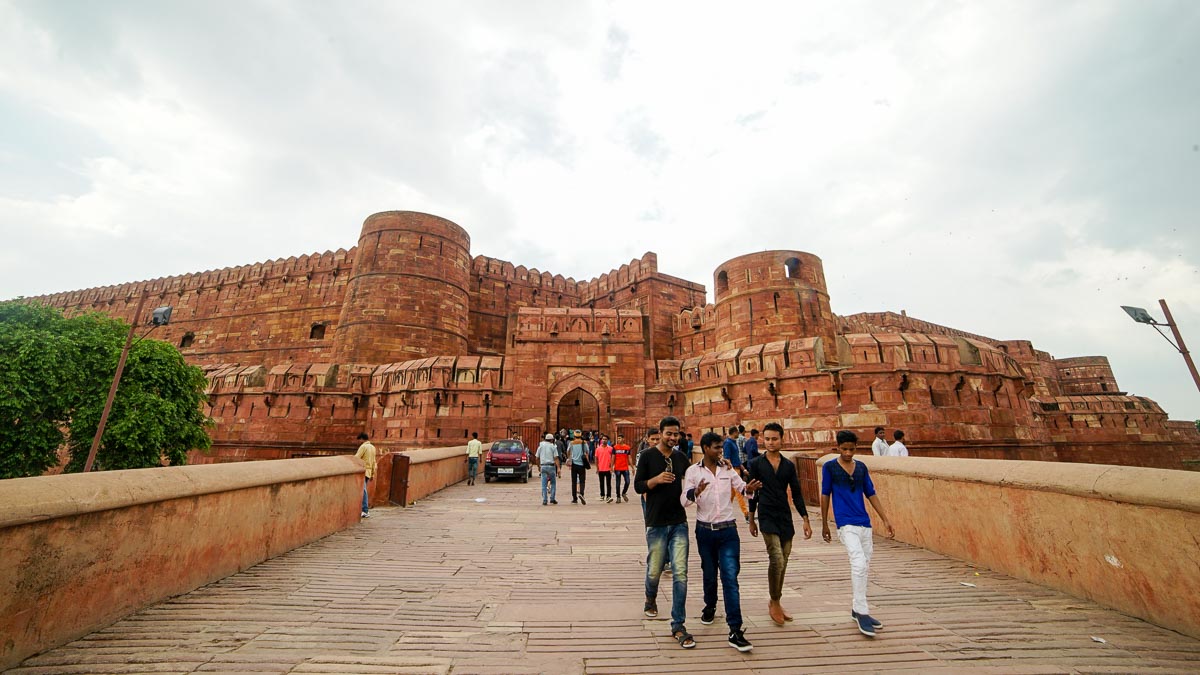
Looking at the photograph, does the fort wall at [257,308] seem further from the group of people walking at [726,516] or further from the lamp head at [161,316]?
the group of people walking at [726,516]

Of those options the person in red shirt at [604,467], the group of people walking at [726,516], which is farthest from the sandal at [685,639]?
the person in red shirt at [604,467]

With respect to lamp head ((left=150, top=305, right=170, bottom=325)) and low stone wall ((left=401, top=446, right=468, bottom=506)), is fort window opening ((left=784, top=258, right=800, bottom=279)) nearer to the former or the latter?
low stone wall ((left=401, top=446, right=468, bottom=506))

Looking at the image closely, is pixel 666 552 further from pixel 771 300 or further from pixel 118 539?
pixel 771 300

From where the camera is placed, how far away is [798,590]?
3.91 meters

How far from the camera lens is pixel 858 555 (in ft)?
10.4

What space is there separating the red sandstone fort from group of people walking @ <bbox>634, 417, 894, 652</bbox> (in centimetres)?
1140

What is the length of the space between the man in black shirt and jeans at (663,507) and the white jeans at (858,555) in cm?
105

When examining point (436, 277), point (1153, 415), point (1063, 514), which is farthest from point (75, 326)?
point (1153, 415)

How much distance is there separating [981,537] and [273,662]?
5.56m

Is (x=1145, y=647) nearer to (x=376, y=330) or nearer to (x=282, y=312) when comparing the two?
(x=376, y=330)

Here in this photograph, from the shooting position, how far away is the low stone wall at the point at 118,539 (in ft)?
8.11

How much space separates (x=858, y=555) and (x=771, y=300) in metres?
19.3

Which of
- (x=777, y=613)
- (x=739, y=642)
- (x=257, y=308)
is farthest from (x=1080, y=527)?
(x=257, y=308)

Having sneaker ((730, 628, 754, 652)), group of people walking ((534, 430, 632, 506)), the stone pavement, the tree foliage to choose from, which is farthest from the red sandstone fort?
sneaker ((730, 628, 754, 652))
